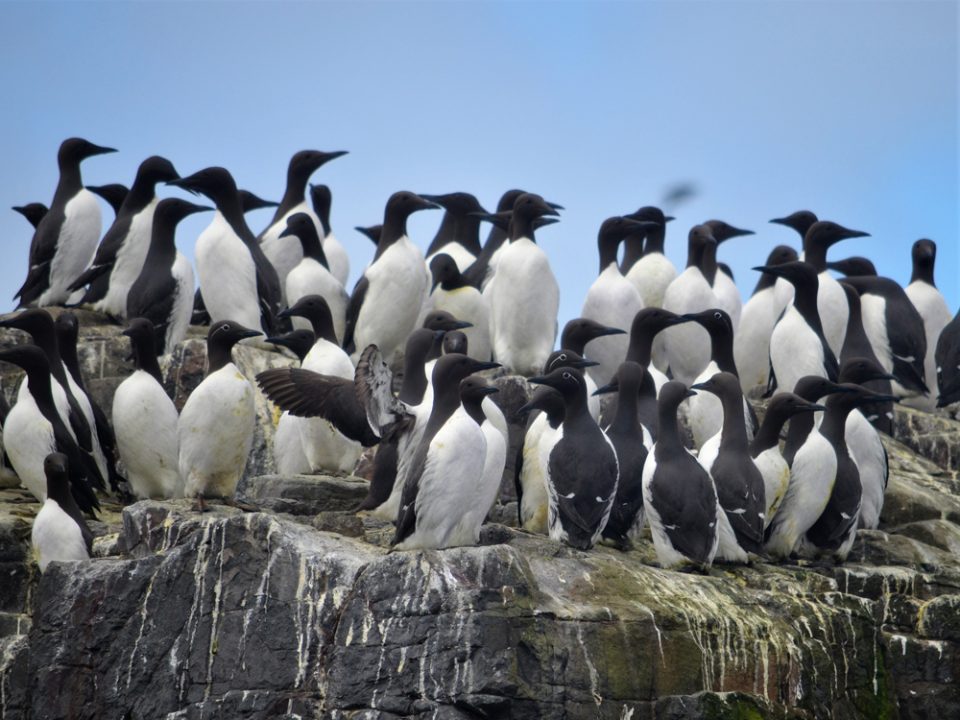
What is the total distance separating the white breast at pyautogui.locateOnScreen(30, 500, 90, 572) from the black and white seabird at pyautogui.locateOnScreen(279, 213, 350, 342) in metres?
4.51

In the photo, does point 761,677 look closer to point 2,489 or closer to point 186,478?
point 186,478

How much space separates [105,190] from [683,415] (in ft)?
20.5

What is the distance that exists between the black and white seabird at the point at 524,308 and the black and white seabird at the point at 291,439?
6.87 ft

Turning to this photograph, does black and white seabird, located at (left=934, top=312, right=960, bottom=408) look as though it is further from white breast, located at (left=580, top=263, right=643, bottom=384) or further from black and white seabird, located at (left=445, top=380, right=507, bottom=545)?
black and white seabird, located at (left=445, top=380, right=507, bottom=545)

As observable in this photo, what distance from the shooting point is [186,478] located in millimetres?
11281

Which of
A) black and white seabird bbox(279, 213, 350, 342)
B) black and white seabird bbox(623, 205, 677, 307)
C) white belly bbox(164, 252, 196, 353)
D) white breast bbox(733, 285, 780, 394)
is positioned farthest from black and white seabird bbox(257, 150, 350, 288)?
white breast bbox(733, 285, 780, 394)

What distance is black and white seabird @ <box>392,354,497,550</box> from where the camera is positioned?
973cm

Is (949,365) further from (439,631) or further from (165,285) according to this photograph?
(439,631)

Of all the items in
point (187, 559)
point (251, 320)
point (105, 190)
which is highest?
point (105, 190)

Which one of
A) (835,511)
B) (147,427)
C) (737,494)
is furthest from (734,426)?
(147,427)

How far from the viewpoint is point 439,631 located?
8961 millimetres

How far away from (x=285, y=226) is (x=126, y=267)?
2.01m

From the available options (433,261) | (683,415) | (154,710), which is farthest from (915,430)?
(154,710)

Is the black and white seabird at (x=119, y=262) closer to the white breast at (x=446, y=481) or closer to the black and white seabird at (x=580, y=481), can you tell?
the black and white seabird at (x=580, y=481)
